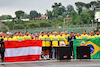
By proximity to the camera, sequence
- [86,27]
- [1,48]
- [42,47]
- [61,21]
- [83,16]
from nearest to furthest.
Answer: [1,48]
[42,47]
[86,27]
[83,16]
[61,21]

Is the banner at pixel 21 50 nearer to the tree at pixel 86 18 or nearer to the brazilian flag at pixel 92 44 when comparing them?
the brazilian flag at pixel 92 44

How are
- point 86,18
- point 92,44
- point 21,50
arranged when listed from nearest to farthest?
point 21,50, point 92,44, point 86,18

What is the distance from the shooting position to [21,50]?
2083 cm

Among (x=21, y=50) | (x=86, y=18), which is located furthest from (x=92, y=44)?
(x=86, y=18)

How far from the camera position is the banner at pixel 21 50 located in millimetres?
20656

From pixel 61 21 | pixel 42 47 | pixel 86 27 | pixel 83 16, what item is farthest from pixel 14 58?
Answer: pixel 61 21

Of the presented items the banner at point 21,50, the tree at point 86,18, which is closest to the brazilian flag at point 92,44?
the banner at point 21,50

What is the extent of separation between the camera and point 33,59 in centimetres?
2105

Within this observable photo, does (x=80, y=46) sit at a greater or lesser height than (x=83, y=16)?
lesser

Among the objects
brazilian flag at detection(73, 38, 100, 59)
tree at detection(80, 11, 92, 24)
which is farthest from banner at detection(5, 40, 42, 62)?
tree at detection(80, 11, 92, 24)

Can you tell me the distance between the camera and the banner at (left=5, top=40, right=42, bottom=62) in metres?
20.7

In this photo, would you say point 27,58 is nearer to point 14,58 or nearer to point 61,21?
point 14,58

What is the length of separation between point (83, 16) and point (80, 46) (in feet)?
416

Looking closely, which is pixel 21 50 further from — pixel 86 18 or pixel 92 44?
pixel 86 18
